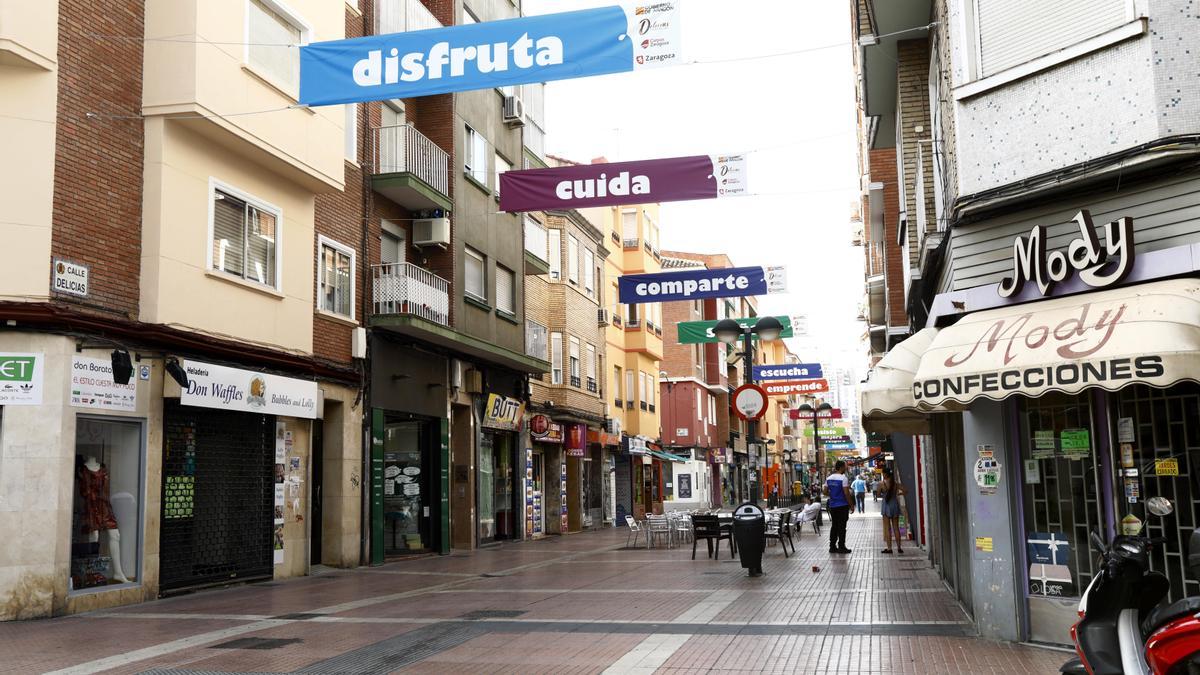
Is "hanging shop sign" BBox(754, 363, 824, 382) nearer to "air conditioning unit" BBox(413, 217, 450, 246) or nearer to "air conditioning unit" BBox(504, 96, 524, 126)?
"air conditioning unit" BBox(504, 96, 524, 126)

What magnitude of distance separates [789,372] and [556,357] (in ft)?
25.5

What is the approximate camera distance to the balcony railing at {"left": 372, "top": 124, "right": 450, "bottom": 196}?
73.2 ft

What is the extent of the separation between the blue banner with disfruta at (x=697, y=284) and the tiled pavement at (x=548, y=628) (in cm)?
485

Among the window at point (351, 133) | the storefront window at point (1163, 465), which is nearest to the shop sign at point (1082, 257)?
the storefront window at point (1163, 465)

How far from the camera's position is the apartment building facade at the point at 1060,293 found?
8.58 meters

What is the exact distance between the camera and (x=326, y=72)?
36.9ft

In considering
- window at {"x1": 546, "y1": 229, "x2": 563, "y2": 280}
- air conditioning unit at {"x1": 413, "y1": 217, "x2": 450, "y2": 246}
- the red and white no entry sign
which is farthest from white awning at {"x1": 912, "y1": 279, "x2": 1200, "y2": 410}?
window at {"x1": 546, "y1": 229, "x2": 563, "y2": 280}

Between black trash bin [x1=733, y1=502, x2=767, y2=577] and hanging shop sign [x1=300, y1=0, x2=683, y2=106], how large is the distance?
27.4ft

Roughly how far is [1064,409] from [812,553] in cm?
1299

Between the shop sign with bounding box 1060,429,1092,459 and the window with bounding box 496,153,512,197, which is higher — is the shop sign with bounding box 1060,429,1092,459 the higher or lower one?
the lower one

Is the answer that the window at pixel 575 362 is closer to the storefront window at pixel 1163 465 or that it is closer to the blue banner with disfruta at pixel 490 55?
the blue banner with disfruta at pixel 490 55

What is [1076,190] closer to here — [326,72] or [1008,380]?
[1008,380]

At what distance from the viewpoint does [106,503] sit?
46.9 feet

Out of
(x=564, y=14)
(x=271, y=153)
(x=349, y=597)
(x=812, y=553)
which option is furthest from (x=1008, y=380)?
(x=812, y=553)
